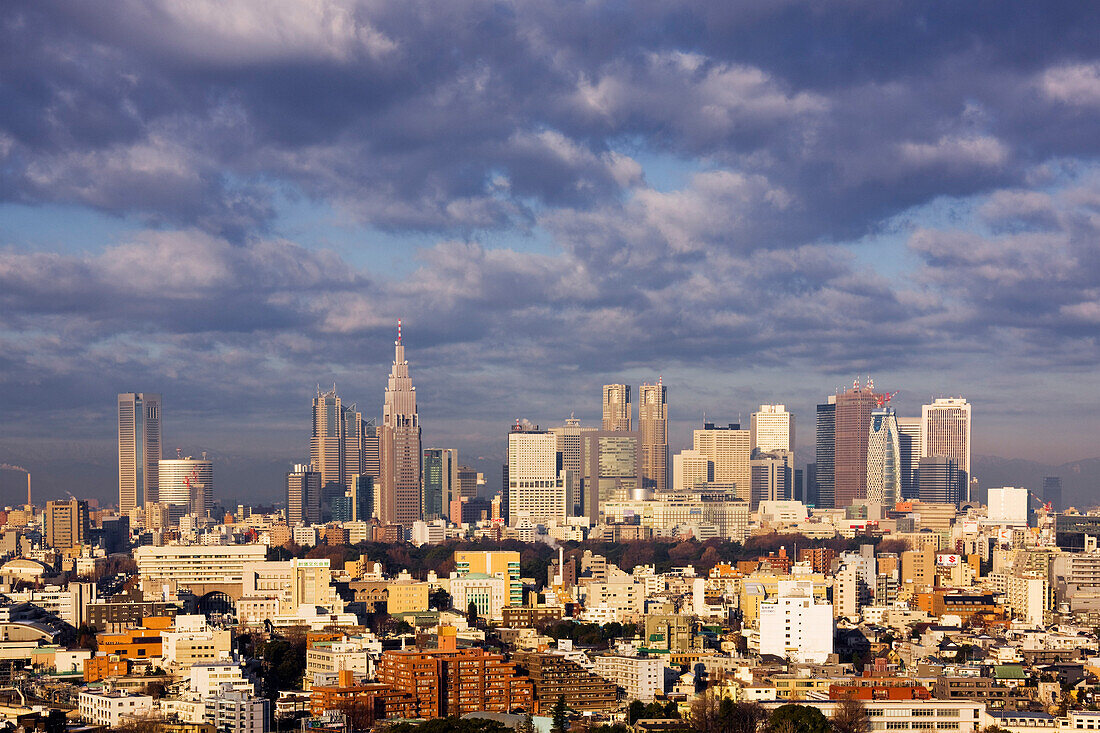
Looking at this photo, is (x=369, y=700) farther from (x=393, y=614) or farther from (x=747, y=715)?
(x=393, y=614)

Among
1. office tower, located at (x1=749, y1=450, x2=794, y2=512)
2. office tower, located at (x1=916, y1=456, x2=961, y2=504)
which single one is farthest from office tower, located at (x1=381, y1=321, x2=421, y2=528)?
office tower, located at (x1=916, y1=456, x2=961, y2=504)

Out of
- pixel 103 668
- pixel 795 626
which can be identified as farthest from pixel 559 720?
pixel 795 626

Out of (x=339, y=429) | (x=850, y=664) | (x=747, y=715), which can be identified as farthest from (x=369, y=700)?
(x=339, y=429)

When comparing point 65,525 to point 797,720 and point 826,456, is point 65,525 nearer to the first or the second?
point 826,456

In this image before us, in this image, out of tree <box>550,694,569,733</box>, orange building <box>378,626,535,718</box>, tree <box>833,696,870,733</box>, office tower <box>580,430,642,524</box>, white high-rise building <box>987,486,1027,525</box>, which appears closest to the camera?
tree <box>550,694,569,733</box>

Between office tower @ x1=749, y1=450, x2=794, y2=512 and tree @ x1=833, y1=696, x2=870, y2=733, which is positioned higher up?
tree @ x1=833, y1=696, x2=870, y2=733

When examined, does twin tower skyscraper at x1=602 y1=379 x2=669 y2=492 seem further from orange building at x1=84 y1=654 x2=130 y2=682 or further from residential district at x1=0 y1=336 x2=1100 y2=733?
orange building at x1=84 y1=654 x2=130 y2=682

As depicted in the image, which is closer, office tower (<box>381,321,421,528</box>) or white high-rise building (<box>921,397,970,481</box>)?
office tower (<box>381,321,421,528</box>)

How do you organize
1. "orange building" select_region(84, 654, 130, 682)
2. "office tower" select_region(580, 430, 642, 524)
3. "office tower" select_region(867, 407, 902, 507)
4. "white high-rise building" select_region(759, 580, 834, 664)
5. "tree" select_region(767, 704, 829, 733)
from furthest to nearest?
1. "office tower" select_region(580, 430, 642, 524)
2. "office tower" select_region(867, 407, 902, 507)
3. "white high-rise building" select_region(759, 580, 834, 664)
4. "orange building" select_region(84, 654, 130, 682)
5. "tree" select_region(767, 704, 829, 733)
